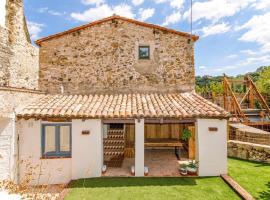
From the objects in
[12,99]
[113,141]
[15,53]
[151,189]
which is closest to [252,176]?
[151,189]

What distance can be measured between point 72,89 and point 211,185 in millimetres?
9493

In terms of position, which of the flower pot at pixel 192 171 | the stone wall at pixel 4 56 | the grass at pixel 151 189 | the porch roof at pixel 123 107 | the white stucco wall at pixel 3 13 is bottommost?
the grass at pixel 151 189

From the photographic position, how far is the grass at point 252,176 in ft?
27.1

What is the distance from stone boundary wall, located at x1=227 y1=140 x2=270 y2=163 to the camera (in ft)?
38.6

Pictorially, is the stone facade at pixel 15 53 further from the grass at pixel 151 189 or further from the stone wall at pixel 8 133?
the grass at pixel 151 189

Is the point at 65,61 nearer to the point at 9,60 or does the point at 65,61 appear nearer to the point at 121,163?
the point at 9,60

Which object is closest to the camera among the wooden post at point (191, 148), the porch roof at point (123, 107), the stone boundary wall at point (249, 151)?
the porch roof at point (123, 107)

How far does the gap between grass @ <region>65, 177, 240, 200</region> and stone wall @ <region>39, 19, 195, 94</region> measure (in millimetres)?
5639

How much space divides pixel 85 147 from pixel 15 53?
21.3ft

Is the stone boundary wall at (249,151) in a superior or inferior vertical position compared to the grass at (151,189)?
superior

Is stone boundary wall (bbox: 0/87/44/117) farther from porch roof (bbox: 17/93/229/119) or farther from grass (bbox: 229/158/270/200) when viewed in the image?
grass (bbox: 229/158/270/200)

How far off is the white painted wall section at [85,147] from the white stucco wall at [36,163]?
492 mm

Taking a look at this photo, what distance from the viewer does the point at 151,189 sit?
872 centimetres


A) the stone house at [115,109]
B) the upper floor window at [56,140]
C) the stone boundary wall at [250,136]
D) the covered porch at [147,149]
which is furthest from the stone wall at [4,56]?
the stone boundary wall at [250,136]
